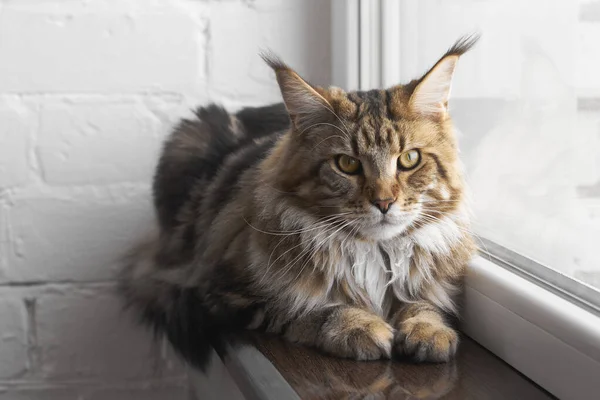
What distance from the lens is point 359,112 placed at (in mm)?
1259

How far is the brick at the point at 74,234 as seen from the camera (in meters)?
1.89

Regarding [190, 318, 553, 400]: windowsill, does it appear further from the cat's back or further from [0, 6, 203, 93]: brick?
[0, 6, 203, 93]: brick

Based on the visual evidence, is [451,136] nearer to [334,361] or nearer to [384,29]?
[334,361]

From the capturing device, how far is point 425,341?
115cm

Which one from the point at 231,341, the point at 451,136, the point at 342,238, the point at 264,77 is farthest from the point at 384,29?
the point at 231,341

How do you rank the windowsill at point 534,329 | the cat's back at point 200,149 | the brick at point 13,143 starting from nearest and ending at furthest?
the windowsill at point 534,329 → the cat's back at point 200,149 → the brick at point 13,143

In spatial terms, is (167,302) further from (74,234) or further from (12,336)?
(12,336)

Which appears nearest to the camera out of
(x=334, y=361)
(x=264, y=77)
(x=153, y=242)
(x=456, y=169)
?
(x=334, y=361)

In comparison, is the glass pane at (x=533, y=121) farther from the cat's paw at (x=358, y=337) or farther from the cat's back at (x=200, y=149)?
the cat's back at (x=200, y=149)

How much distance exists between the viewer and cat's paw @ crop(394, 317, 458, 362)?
1.15 m

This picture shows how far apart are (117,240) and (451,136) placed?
96cm

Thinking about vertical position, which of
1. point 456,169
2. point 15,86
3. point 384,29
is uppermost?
point 384,29

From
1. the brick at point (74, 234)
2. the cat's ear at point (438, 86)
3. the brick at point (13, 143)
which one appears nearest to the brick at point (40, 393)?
the brick at point (74, 234)

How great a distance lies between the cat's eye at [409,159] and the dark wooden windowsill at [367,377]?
0.29 m
